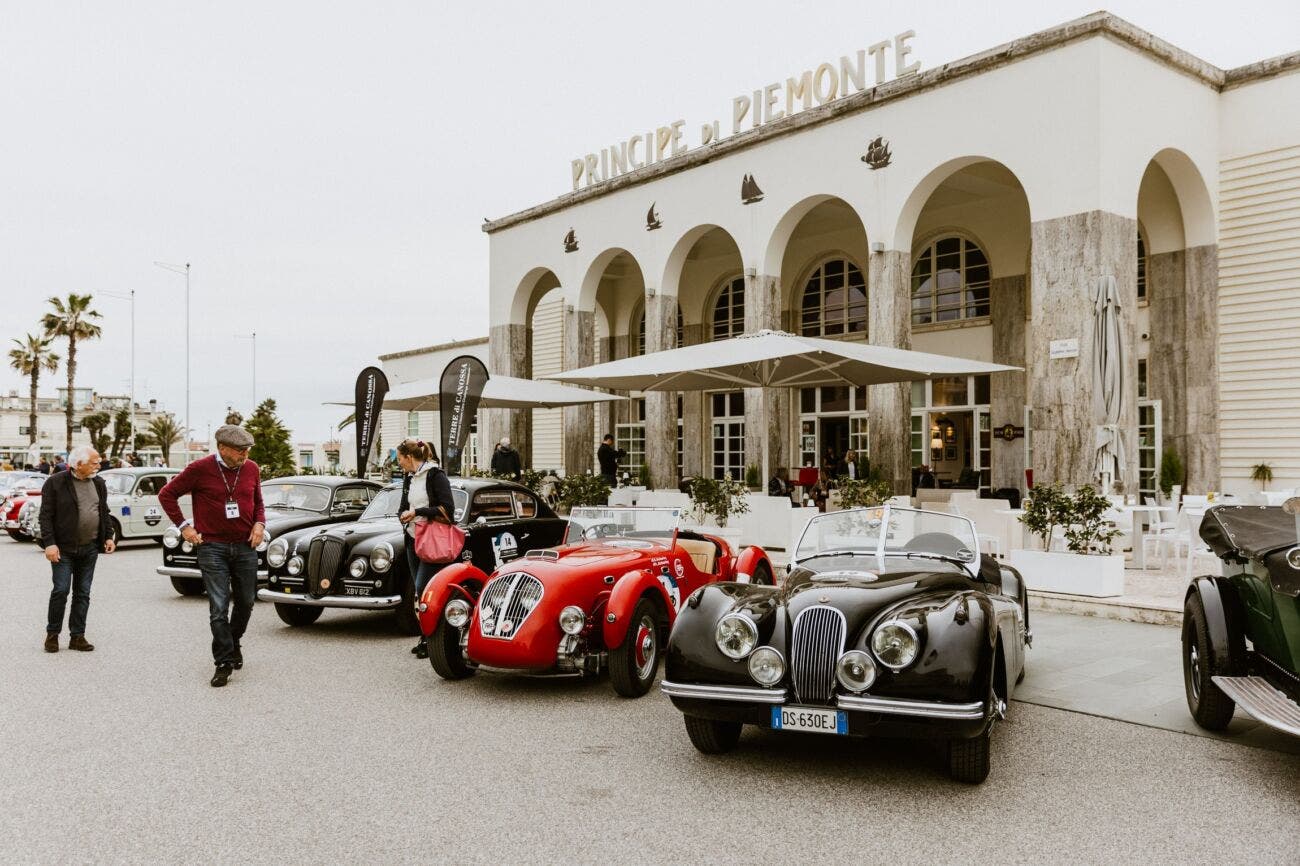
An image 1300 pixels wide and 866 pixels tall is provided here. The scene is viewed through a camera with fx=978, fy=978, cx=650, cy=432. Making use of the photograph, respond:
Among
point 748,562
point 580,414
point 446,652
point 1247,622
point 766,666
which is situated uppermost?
point 580,414

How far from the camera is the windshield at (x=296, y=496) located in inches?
452

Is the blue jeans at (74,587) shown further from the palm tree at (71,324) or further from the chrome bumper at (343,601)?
the palm tree at (71,324)

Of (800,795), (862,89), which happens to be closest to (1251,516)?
(800,795)

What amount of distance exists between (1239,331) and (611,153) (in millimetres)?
12790

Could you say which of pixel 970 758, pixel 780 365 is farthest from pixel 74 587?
pixel 780 365

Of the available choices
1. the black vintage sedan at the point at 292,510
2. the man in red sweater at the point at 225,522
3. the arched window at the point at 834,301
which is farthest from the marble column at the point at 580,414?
the man in red sweater at the point at 225,522

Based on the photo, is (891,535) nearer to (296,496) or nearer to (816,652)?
(816,652)

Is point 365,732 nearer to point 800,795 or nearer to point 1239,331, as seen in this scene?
point 800,795

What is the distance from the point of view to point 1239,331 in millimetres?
14922

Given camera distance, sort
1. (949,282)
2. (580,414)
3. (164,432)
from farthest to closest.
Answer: (164,432), (580,414), (949,282)

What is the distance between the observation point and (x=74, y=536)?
7.89 metres

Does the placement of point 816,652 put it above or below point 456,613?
above

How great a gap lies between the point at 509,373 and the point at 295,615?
1521cm

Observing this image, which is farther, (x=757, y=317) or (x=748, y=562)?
(x=757, y=317)
